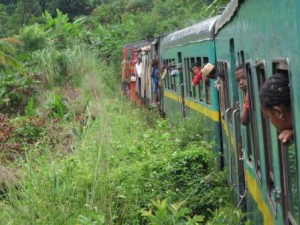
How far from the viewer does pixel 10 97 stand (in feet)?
72.8

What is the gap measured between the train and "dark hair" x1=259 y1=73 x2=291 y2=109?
2.4 inches

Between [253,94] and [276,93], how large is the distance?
1837mm

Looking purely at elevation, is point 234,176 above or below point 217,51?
below

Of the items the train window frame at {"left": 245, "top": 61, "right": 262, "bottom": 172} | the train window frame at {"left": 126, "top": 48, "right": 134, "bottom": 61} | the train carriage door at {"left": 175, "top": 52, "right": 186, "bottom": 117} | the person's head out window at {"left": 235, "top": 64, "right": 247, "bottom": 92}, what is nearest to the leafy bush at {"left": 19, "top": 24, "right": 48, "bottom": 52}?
the train window frame at {"left": 126, "top": 48, "right": 134, "bottom": 61}

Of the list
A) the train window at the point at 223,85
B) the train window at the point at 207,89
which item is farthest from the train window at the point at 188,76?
the train window at the point at 223,85

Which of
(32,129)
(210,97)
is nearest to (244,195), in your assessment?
(210,97)

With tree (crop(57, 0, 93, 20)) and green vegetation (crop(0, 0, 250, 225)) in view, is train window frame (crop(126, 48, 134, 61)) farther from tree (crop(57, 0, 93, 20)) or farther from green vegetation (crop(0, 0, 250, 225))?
tree (crop(57, 0, 93, 20))

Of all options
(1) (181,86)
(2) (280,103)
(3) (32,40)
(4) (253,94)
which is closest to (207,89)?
(1) (181,86)

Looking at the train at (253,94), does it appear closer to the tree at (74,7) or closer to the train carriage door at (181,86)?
the train carriage door at (181,86)

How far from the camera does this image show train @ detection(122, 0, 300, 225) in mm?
3010

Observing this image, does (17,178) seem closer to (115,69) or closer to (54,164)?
(54,164)

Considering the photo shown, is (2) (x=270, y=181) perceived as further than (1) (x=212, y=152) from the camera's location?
No

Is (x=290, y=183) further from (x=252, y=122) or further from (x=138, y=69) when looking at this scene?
(x=138, y=69)

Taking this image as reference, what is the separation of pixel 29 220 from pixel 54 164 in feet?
4.51
